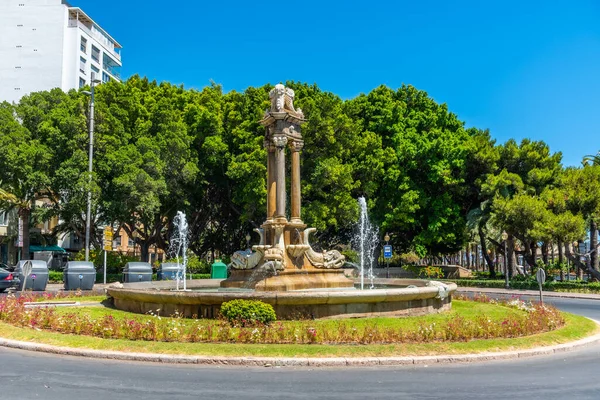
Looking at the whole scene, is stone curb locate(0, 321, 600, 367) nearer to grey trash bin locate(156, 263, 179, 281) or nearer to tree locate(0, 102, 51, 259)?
grey trash bin locate(156, 263, 179, 281)

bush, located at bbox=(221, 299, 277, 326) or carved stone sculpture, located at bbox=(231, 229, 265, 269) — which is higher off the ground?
carved stone sculpture, located at bbox=(231, 229, 265, 269)

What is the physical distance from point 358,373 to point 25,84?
65001 millimetres

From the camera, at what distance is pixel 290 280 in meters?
17.5

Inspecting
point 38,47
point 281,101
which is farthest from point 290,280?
point 38,47

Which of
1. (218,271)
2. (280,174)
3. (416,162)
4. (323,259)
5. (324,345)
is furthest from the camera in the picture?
(416,162)

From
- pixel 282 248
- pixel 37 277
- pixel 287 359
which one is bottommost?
pixel 287 359

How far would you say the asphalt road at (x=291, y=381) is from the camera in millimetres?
7965

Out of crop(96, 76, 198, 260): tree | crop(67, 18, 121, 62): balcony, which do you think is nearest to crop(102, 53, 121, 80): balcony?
crop(67, 18, 121, 62): balcony

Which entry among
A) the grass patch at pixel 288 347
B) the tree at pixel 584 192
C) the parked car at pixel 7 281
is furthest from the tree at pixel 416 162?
the grass patch at pixel 288 347

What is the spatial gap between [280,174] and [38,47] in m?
56.9

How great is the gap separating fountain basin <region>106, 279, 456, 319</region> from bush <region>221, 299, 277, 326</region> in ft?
1.57

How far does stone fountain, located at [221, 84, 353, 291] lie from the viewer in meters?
17.9

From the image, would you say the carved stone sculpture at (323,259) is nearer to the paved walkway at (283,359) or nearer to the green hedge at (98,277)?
the paved walkway at (283,359)

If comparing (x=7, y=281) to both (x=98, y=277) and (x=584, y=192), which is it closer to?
(x=98, y=277)
